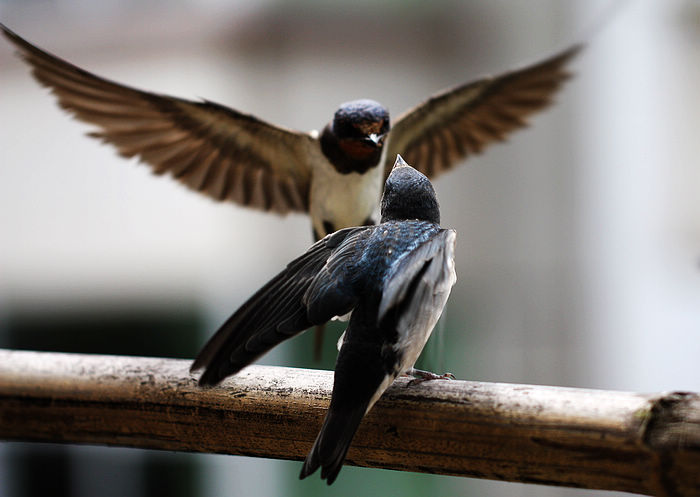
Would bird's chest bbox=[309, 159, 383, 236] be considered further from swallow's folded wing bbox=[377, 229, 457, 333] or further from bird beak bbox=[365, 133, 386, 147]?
swallow's folded wing bbox=[377, 229, 457, 333]

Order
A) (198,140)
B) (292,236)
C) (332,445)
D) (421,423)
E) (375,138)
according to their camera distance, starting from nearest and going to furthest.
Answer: (332,445)
(421,423)
(375,138)
(198,140)
(292,236)

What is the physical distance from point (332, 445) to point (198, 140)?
871 mm

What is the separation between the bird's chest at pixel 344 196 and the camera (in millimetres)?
1286

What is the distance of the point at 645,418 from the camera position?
75 centimetres

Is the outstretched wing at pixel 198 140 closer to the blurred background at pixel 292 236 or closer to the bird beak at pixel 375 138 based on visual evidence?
the bird beak at pixel 375 138

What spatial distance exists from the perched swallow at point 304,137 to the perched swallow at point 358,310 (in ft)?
1.20

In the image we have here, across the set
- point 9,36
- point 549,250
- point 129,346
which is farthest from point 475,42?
point 9,36

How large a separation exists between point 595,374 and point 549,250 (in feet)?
1.66

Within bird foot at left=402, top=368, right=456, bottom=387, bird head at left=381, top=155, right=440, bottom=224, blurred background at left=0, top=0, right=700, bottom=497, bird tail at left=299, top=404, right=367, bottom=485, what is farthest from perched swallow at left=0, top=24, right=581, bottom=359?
blurred background at left=0, top=0, right=700, bottom=497

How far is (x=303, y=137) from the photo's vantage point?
137cm

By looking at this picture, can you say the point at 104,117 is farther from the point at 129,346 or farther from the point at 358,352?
the point at 129,346

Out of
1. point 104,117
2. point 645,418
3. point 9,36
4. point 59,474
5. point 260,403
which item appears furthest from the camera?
point 59,474

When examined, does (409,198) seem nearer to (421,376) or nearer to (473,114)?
(421,376)

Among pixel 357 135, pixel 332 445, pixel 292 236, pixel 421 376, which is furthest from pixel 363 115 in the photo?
pixel 292 236
